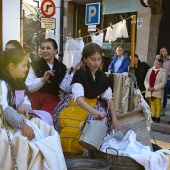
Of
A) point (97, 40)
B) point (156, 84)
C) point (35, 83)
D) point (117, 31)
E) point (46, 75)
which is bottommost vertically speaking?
point (156, 84)

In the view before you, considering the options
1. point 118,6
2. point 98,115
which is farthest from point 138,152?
point 118,6

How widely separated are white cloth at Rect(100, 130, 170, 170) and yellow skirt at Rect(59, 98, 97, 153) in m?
0.44

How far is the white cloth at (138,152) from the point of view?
2.65 meters

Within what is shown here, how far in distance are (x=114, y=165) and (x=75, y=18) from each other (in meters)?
15.5

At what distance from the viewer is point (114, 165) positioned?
2.72m

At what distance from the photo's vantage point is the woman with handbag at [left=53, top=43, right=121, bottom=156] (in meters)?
3.20

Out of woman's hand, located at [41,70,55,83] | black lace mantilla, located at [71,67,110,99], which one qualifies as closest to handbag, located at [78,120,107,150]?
black lace mantilla, located at [71,67,110,99]

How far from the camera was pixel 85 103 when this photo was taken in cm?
315

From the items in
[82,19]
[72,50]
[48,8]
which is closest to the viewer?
[72,50]

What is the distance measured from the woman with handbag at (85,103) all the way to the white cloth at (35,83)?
1.32ft

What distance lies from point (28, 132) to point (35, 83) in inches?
47.5

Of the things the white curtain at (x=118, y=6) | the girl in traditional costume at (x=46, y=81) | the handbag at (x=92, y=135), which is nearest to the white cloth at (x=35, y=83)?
the girl in traditional costume at (x=46, y=81)

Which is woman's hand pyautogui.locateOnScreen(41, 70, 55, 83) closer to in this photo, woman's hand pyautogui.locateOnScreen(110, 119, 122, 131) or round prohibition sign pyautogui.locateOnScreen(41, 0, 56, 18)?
woman's hand pyautogui.locateOnScreen(110, 119, 122, 131)

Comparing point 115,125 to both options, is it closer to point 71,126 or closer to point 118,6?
point 71,126
